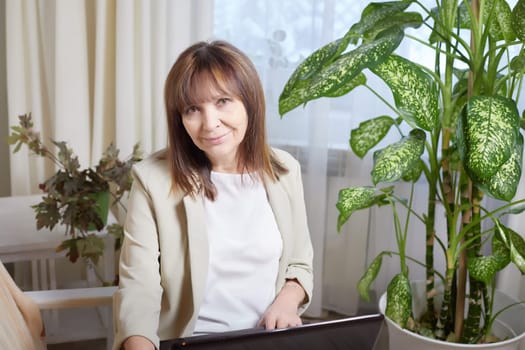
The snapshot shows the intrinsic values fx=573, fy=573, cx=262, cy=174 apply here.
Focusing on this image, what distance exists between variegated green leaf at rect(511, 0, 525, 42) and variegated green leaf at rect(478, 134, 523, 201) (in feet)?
0.69

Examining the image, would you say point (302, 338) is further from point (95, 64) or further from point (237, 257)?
point (95, 64)

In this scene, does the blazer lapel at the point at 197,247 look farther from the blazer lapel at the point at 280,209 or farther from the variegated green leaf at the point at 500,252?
the variegated green leaf at the point at 500,252

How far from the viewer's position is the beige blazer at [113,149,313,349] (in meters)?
1.08

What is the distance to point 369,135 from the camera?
1.56m

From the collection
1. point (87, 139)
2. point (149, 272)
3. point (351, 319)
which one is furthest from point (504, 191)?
point (87, 139)

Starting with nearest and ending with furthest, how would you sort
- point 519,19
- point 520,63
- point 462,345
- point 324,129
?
point 519,19 < point 520,63 < point 462,345 < point 324,129

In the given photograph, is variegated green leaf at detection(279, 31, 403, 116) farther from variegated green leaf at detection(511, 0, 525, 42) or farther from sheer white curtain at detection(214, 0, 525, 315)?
sheer white curtain at detection(214, 0, 525, 315)

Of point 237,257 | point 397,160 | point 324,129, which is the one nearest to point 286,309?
point 237,257

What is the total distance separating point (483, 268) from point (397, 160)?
1.09 feet

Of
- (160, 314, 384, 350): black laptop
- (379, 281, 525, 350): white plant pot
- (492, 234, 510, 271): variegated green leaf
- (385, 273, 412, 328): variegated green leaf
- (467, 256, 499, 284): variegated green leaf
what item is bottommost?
(379, 281, 525, 350): white plant pot

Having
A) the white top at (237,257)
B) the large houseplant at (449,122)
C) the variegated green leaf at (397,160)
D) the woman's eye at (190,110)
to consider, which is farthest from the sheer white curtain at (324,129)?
the woman's eye at (190,110)

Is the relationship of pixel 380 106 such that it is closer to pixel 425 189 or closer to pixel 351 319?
pixel 425 189

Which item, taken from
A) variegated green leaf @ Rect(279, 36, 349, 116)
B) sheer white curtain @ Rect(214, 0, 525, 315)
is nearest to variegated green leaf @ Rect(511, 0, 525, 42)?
variegated green leaf @ Rect(279, 36, 349, 116)

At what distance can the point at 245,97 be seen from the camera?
3.69 feet
